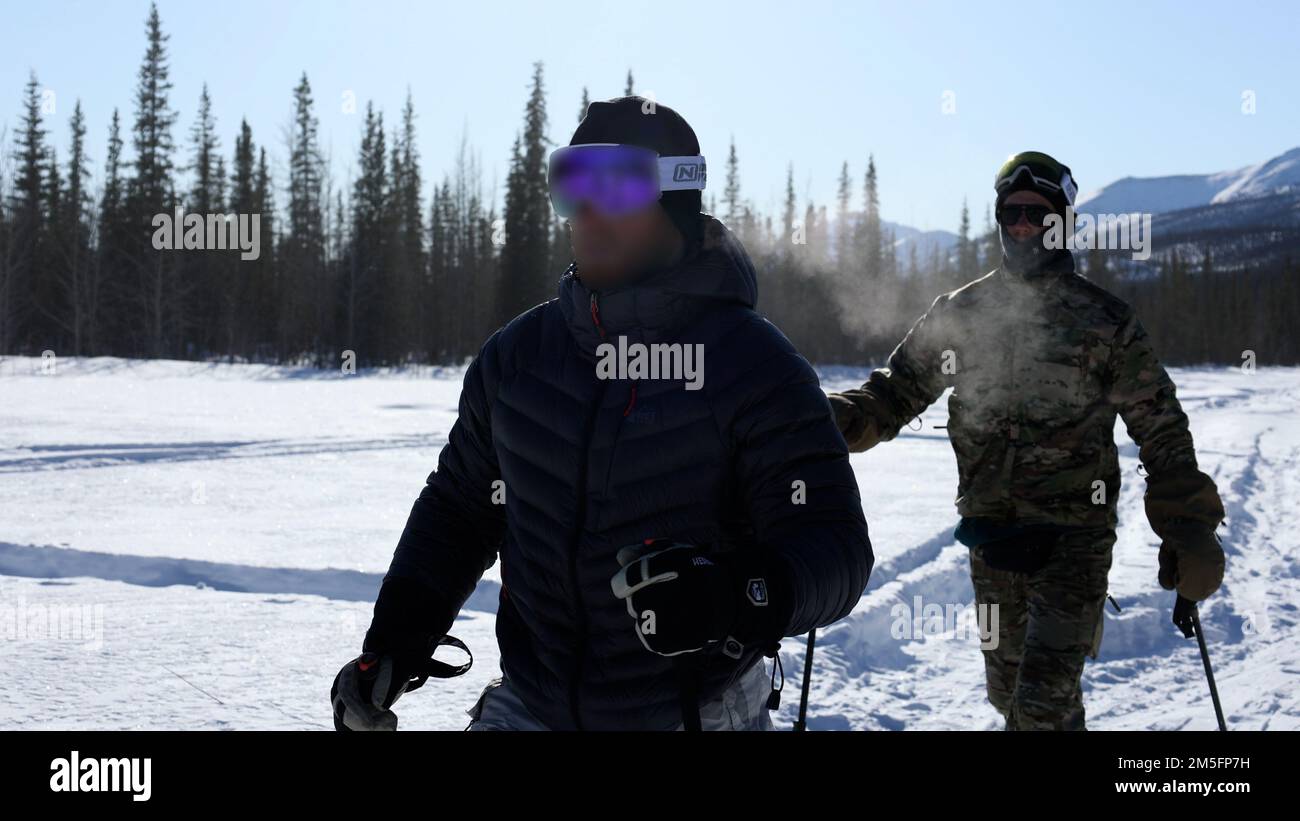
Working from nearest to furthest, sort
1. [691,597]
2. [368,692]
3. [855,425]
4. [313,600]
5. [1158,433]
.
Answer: [691,597] → [368,692] → [1158,433] → [855,425] → [313,600]

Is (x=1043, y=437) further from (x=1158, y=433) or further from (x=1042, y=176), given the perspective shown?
(x=1042, y=176)

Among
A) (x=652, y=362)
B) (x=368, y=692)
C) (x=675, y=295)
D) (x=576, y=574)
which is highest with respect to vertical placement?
(x=675, y=295)

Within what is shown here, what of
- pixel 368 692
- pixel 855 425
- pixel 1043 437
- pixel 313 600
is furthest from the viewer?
pixel 313 600

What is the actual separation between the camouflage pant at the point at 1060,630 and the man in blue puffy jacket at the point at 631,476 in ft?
5.65

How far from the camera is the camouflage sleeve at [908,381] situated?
12.5ft

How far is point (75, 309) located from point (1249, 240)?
188665 mm

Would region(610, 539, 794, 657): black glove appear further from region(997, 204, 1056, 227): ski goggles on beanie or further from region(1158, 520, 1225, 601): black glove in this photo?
region(997, 204, 1056, 227): ski goggles on beanie

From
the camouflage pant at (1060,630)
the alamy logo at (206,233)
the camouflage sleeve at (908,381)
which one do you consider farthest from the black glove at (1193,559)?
the alamy logo at (206,233)

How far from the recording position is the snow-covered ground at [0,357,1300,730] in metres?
4.20

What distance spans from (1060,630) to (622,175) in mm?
2312

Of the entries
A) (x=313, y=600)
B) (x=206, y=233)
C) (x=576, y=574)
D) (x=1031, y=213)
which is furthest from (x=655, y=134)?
(x=206, y=233)

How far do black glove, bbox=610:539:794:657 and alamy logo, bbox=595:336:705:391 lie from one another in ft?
1.35

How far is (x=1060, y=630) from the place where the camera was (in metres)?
3.37
